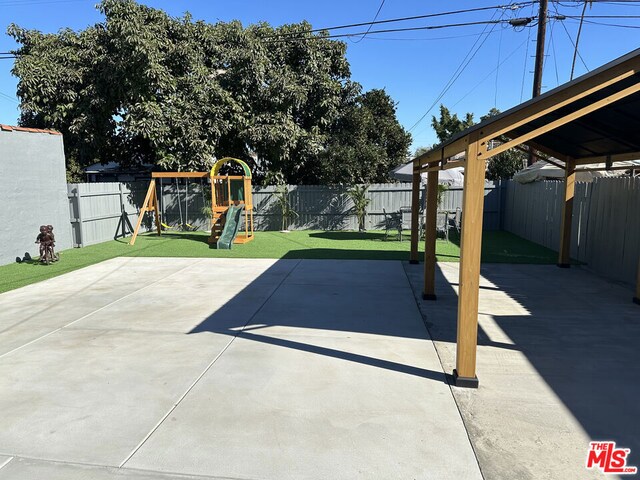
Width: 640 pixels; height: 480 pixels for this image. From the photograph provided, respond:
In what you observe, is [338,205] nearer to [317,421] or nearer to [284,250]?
[284,250]

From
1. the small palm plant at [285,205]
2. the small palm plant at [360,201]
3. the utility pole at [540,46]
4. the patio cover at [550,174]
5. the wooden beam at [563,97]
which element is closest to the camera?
the wooden beam at [563,97]

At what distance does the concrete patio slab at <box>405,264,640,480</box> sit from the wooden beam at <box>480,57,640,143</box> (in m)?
2.21

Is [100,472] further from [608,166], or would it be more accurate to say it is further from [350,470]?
[608,166]

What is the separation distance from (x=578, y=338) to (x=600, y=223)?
5109 mm

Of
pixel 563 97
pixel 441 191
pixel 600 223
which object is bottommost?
pixel 600 223

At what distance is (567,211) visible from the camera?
9023 mm

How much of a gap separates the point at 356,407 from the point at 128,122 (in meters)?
14.2

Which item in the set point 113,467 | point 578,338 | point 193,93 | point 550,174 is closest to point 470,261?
point 578,338

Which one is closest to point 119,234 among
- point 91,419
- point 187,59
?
point 187,59

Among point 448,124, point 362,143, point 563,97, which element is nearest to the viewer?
point 563,97

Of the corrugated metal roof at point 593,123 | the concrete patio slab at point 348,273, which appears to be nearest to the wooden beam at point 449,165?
the corrugated metal roof at point 593,123

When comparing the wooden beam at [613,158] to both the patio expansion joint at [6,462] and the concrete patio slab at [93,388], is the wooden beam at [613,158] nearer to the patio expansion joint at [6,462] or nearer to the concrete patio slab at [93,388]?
the concrete patio slab at [93,388]

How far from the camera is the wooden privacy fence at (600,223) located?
7793 millimetres
